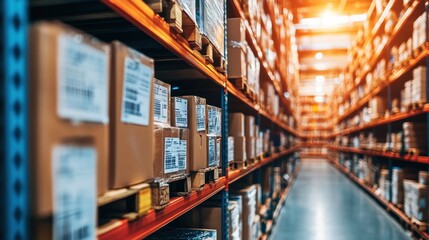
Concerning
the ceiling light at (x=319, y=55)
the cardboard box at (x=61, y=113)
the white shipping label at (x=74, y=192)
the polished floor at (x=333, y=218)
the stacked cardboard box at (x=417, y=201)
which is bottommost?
the polished floor at (x=333, y=218)

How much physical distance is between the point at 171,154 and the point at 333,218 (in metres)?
5.47

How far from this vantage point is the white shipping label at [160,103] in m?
1.85

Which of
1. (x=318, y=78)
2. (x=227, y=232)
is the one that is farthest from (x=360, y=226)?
(x=318, y=78)

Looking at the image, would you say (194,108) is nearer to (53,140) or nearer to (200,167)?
(200,167)

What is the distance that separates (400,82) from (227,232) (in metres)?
5.20

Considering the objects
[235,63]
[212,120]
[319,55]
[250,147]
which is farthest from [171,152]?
[319,55]

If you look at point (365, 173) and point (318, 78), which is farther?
point (318, 78)

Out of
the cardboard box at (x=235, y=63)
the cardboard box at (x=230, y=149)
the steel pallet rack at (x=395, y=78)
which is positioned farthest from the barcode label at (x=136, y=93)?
the steel pallet rack at (x=395, y=78)

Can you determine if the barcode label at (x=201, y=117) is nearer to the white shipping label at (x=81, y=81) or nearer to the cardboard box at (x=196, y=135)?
the cardboard box at (x=196, y=135)

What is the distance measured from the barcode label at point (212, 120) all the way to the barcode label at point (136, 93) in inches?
45.5

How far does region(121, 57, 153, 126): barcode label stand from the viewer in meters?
1.29

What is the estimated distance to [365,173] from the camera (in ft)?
31.7

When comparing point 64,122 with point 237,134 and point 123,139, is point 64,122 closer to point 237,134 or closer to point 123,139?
point 123,139

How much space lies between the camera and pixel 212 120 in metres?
2.67
